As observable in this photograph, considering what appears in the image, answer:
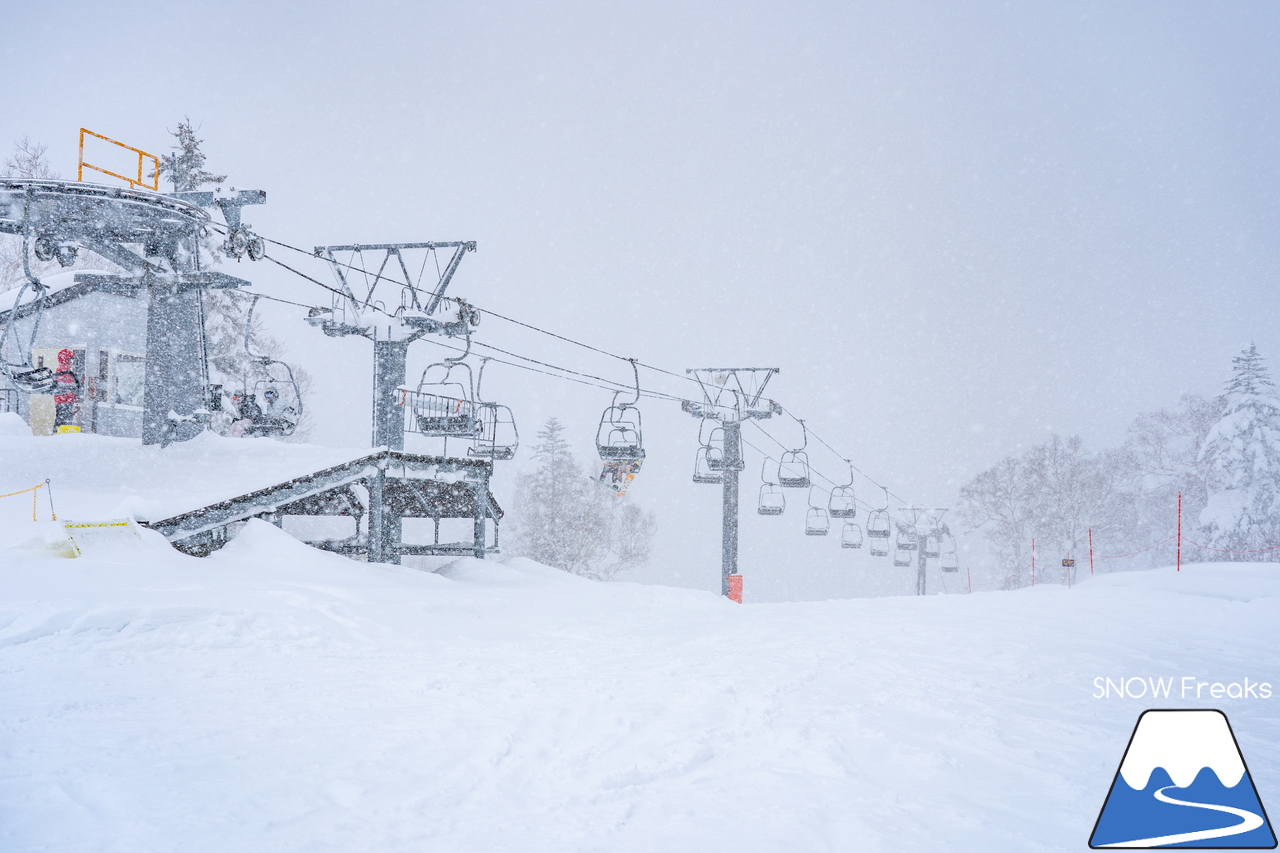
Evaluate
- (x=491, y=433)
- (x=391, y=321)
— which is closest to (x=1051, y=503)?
(x=491, y=433)

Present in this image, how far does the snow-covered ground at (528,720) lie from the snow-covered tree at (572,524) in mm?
27177

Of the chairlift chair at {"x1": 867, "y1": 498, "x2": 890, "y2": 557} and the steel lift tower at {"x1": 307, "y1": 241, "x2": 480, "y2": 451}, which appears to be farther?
the chairlift chair at {"x1": 867, "y1": 498, "x2": 890, "y2": 557}

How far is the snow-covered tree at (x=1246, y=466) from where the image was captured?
30953 millimetres

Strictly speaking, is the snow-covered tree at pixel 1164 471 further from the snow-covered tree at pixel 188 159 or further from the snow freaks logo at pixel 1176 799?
the snow-covered tree at pixel 188 159

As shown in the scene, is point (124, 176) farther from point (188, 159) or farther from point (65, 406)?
point (188, 159)

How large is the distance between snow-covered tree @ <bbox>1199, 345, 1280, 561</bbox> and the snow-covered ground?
25.4 metres

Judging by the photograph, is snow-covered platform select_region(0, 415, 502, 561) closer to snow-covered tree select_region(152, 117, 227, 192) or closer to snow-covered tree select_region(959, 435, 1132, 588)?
snow-covered tree select_region(152, 117, 227, 192)

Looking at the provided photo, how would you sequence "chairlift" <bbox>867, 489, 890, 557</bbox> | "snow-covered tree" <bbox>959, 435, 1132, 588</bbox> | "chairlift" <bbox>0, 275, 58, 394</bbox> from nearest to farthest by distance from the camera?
"chairlift" <bbox>0, 275, 58, 394</bbox> → "chairlift" <bbox>867, 489, 890, 557</bbox> → "snow-covered tree" <bbox>959, 435, 1132, 588</bbox>

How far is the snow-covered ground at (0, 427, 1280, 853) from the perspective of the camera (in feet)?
12.0

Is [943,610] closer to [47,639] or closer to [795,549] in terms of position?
[47,639]

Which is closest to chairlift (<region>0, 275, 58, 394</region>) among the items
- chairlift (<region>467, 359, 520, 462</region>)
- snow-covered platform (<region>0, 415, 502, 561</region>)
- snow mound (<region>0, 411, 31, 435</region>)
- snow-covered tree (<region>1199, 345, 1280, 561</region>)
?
snow-covered platform (<region>0, 415, 502, 561</region>)

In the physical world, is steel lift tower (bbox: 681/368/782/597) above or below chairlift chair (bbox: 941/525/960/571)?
above

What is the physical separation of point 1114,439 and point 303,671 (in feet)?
176

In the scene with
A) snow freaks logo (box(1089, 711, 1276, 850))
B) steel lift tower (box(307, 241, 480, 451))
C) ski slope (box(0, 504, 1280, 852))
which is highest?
steel lift tower (box(307, 241, 480, 451))
